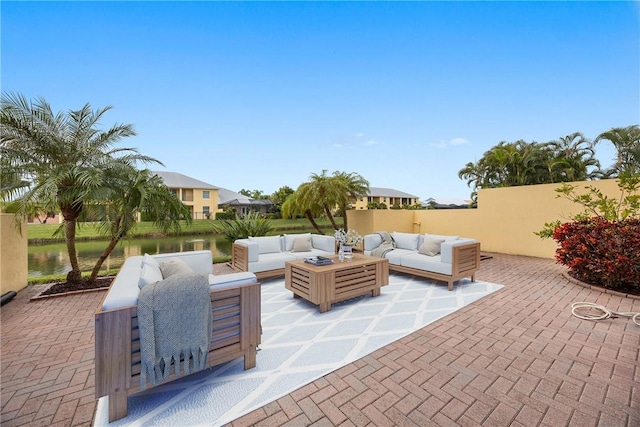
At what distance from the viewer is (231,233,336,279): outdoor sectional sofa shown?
4.84 metres

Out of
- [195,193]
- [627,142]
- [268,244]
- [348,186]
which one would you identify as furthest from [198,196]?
[627,142]

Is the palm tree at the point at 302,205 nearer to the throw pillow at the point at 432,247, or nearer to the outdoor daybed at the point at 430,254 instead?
the outdoor daybed at the point at 430,254

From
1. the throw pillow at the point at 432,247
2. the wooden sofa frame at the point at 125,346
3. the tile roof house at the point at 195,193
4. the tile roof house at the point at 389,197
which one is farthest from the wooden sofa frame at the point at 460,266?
the tile roof house at the point at 389,197

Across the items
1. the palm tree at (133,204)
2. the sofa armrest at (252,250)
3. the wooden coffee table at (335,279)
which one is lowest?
the wooden coffee table at (335,279)

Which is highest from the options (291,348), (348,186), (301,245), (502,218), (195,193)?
(195,193)

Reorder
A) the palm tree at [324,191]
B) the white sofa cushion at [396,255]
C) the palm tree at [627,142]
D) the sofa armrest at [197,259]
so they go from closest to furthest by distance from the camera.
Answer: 1. the sofa armrest at [197,259]
2. the white sofa cushion at [396,255]
3. the palm tree at [324,191]
4. the palm tree at [627,142]

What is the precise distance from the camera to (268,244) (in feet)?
17.9

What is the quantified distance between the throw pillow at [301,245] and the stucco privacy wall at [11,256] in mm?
4561

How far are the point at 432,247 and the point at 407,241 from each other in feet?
2.26

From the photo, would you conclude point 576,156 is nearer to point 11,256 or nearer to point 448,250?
point 448,250

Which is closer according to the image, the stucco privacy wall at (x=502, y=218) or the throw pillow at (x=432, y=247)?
the throw pillow at (x=432, y=247)

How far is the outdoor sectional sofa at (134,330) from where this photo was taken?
165 cm

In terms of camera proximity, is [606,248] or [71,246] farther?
[71,246]

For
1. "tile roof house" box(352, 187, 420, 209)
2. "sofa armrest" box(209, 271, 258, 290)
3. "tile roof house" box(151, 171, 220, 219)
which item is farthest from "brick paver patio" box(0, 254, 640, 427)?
"tile roof house" box(352, 187, 420, 209)
